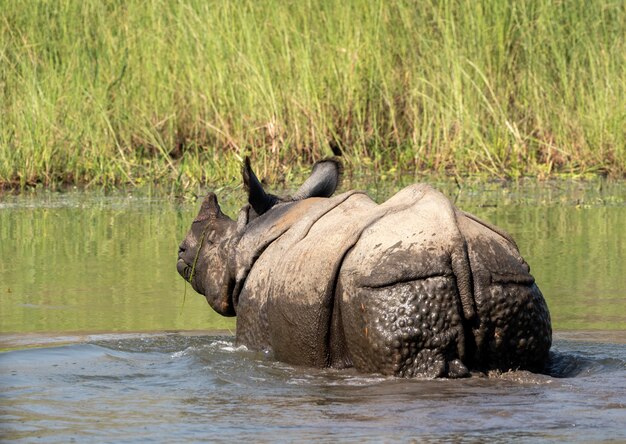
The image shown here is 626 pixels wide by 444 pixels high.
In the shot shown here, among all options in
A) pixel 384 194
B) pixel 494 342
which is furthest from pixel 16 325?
pixel 384 194

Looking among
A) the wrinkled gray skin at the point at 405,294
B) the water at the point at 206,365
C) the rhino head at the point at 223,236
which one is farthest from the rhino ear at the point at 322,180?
the water at the point at 206,365

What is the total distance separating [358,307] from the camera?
498cm

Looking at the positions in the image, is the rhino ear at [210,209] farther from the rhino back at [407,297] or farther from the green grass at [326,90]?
the green grass at [326,90]

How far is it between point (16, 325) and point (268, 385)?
2013mm

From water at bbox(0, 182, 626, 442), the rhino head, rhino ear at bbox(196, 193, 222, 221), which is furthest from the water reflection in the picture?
rhino ear at bbox(196, 193, 222, 221)

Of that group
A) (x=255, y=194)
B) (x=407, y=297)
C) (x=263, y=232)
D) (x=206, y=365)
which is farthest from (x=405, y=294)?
(x=255, y=194)

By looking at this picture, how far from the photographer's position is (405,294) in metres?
4.84

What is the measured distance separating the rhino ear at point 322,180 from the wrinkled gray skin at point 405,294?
0.73m

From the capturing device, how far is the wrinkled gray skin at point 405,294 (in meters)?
4.84

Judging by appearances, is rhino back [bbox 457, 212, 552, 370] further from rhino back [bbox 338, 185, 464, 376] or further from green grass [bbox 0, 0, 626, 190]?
green grass [bbox 0, 0, 626, 190]

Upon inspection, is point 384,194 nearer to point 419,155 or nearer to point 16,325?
point 419,155

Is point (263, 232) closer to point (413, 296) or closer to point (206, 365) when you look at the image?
point (206, 365)

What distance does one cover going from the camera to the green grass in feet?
39.7

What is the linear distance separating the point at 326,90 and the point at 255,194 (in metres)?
6.55
